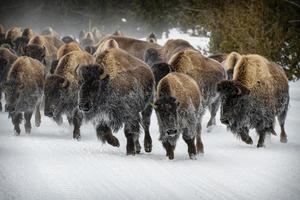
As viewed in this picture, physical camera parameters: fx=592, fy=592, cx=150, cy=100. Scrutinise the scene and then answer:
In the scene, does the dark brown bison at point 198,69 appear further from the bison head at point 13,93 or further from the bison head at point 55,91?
the bison head at point 13,93

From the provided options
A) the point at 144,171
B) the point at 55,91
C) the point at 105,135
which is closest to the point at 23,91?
the point at 55,91

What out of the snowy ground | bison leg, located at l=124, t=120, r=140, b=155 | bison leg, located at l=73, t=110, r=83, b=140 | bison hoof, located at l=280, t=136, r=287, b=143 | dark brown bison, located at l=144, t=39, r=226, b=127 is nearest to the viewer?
the snowy ground

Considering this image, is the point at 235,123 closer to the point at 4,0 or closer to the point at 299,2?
the point at 299,2

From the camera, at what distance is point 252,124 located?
35.1ft

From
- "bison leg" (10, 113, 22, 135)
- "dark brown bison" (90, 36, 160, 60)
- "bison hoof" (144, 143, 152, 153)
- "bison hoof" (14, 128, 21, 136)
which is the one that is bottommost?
"bison hoof" (14, 128, 21, 136)

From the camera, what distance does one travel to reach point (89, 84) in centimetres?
980

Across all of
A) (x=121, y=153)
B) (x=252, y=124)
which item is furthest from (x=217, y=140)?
(x=121, y=153)

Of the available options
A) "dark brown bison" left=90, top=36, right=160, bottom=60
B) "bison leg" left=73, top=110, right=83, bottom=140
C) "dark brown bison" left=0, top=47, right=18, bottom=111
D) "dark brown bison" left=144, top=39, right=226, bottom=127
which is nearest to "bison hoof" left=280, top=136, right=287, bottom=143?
"dark brown bison" left=144, top=39, right=226, bottom=127

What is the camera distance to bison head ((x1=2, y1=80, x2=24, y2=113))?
12648 millimetres

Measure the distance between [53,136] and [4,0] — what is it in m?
62.9

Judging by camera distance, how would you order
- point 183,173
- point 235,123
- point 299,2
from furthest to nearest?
point 299,2 → point 235,123 → point 183,173

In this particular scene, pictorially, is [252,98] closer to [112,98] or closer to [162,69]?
[162,69]

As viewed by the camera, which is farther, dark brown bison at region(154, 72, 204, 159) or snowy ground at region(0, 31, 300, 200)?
dark brown bison at region(154, 72, 204, 159)

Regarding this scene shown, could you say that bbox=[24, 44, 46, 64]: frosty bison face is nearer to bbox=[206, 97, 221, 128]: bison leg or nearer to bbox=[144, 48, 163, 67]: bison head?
bbox=[144, 48, 163, 67]: bison head
